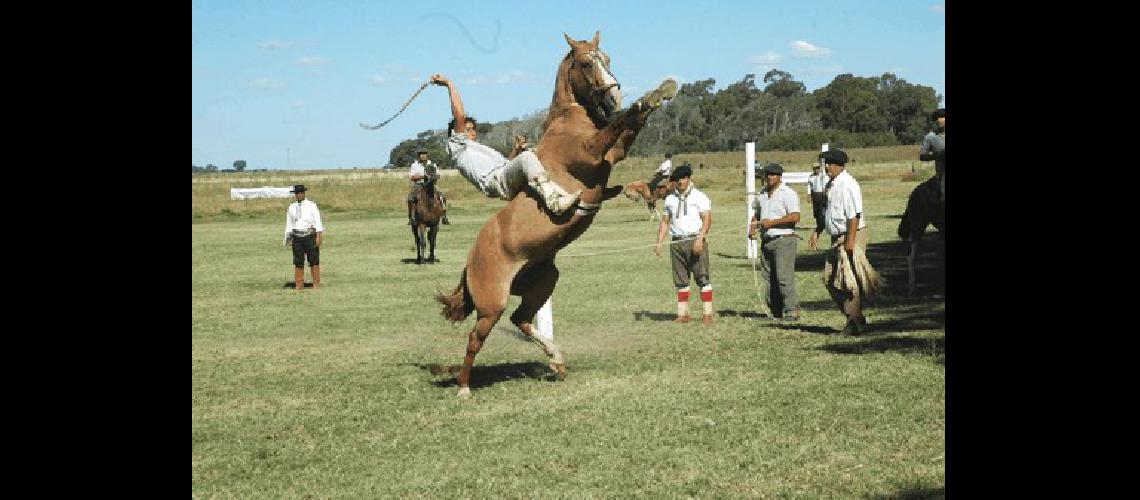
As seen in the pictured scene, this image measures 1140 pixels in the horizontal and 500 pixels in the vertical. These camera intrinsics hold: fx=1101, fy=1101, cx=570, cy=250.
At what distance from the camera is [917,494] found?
6.54 m

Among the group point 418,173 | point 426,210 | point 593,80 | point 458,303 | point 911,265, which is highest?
point 418,173

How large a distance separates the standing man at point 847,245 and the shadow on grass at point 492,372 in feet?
11.5

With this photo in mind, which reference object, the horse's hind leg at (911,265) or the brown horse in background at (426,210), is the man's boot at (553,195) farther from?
the brown horse in background at (426,210)

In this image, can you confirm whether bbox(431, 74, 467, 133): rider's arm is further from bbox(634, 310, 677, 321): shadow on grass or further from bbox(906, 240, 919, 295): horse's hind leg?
bbox(906, 240, 919, 295): horse's hind leg

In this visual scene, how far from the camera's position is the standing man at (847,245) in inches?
477

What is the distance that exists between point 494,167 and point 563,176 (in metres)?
0.77

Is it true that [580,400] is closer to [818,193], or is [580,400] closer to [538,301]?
[538,301]

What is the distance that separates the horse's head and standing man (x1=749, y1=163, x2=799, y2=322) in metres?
5.01

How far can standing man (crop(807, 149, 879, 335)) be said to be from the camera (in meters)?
12.1

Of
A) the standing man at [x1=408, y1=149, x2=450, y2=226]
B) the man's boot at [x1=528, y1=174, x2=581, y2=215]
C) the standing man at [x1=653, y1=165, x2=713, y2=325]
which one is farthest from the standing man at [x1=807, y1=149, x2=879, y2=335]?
the standing man at [x1=408, y1=149, x2=450, y2=226]

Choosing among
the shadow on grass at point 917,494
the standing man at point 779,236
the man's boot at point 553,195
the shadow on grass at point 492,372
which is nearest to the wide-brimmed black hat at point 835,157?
the standing man at point 779,236

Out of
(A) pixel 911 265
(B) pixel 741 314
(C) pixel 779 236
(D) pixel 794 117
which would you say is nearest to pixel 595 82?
(C) pixel 779 236
